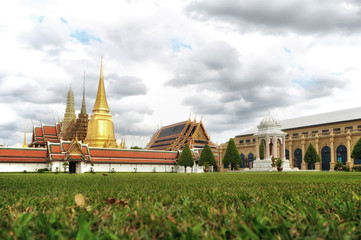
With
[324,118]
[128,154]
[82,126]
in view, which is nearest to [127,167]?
[128,154]

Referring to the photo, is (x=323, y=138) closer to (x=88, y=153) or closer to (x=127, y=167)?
(x=127, y=167)

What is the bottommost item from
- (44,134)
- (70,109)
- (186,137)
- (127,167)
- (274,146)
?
(127,167)

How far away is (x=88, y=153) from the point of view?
41.5 metres

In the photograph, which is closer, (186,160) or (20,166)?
(20,166)

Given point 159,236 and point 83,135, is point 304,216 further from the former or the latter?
point 83,135

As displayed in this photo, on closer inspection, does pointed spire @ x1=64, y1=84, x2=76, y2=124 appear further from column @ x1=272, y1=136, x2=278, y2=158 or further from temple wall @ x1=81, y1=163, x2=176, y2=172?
column @ x1=272, y1=136, x2=278, y2=158

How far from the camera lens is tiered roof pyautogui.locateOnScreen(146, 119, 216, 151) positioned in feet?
221

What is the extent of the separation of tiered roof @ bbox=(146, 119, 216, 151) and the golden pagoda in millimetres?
13579

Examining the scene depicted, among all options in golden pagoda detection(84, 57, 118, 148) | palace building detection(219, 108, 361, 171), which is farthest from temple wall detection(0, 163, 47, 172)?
palace building detection(219, 108, 361, 171)

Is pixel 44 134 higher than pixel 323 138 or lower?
higher

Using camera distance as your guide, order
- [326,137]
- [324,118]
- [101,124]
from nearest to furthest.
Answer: [326,137]
[324,118]
[101,124]

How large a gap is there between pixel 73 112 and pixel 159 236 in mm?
99511

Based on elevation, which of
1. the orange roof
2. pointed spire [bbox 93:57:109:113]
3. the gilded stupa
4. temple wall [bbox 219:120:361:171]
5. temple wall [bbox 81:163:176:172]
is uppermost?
pointed spire [bbox 93:57:109:113]

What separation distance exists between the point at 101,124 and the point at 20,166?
2272cm
